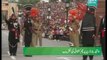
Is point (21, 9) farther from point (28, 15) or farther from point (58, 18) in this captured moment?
point (58, 18)

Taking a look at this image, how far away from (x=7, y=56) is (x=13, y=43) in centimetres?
45

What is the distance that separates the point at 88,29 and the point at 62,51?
0.86 meters

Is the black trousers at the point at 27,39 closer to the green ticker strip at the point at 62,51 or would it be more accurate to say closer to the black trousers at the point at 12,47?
the green ticker strip at the point at 62,51

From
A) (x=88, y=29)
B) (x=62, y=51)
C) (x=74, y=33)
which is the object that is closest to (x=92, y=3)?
(x=88, y=29)

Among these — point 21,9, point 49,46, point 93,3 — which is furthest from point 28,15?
point 93,3

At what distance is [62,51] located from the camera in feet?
26.5

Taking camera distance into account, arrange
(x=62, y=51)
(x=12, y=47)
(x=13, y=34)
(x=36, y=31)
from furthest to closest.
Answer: (x=12, y=47)
(x=13, y=34)
(x=36, y=31)
(x=62, y=51)

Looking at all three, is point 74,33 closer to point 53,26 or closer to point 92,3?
point 53,26

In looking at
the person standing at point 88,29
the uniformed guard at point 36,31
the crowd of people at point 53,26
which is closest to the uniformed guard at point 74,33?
the crowd of people at point 53,26

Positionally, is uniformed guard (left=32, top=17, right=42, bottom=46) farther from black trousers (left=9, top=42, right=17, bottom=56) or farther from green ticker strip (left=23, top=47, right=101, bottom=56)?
black trousers (left=9, top=42, right=17, bottom=56)

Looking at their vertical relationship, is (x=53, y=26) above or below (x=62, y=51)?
above

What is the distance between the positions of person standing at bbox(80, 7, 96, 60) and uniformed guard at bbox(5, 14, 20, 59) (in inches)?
58.2

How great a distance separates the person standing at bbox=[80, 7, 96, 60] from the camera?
841 cm

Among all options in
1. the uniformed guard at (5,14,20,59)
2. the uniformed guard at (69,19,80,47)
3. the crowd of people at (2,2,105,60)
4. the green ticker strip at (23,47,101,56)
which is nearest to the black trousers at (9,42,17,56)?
the uniformed guard at (5,14,20,59)
